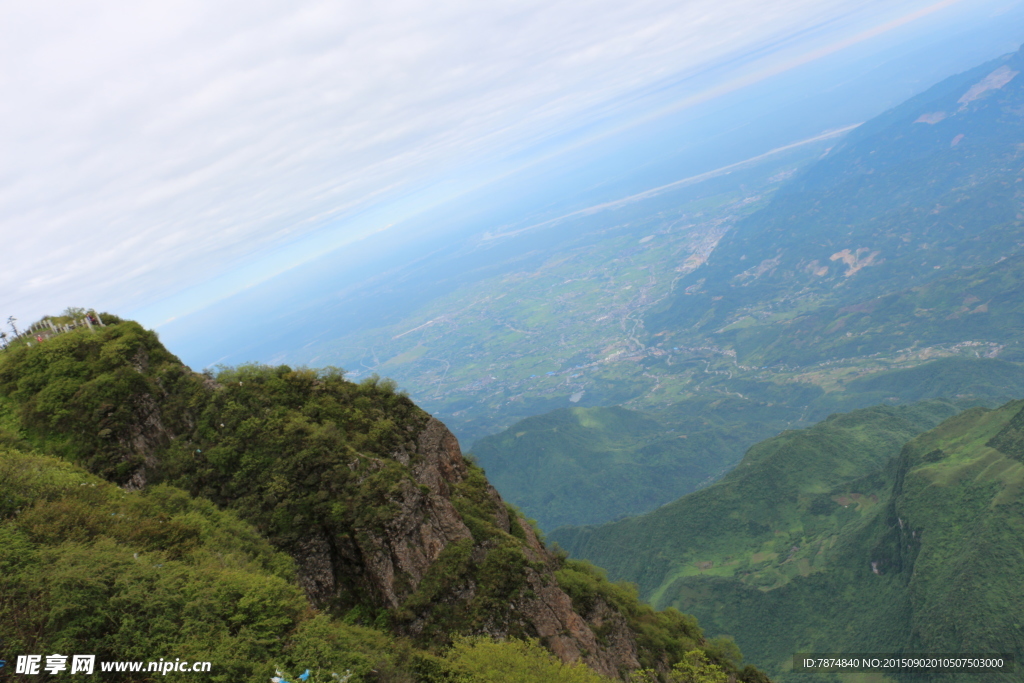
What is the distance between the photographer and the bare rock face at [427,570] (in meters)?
29.4

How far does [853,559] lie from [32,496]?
12760cm

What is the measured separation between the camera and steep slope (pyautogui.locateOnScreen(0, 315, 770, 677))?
29.6m

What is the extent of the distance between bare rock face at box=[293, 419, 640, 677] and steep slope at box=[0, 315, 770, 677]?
79mm

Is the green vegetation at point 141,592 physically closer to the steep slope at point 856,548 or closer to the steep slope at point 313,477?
the steep slope at point 313,477

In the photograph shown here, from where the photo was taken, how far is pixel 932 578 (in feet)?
282

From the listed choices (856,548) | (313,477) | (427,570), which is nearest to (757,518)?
(856,548)

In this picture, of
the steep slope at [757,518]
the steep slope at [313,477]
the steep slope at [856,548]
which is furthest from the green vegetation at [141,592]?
the steep slope at [757,518]

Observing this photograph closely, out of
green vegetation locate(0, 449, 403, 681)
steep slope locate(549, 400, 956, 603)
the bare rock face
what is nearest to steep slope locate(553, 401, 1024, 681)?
steep slope locate(549, 400, 956, 603)

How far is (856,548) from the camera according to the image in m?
105

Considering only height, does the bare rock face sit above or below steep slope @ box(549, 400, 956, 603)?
above

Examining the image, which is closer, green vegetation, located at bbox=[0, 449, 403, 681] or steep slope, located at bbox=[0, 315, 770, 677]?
green vegetation, located at bbox=[0, 449, 403, 681]

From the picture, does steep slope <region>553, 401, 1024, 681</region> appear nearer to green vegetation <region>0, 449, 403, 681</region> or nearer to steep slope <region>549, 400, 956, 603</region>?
steep slope <region>549, 400, 956, 603</region>

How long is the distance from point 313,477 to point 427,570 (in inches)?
355

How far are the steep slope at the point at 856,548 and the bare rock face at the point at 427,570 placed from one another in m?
75.6
